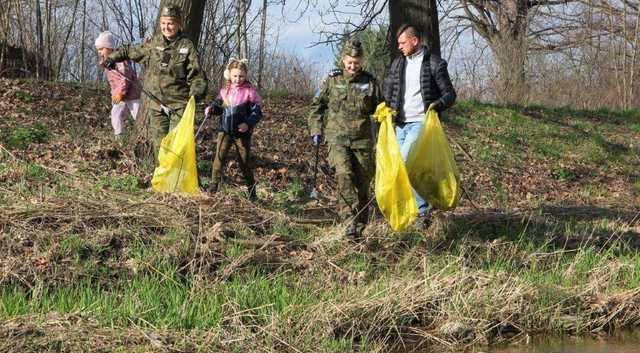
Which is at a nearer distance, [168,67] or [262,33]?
[168,67]

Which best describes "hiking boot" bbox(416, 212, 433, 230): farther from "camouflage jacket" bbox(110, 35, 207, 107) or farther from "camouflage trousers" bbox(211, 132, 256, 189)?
"camouflage jacket" bbox(110, 35, 207, 107)

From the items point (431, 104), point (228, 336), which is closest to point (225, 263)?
point (228, 336)

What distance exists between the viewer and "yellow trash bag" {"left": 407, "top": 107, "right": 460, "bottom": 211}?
556cm

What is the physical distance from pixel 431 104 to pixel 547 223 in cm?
185

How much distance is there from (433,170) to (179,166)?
2.10 metres

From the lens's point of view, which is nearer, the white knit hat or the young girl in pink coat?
the young girl in pink coat

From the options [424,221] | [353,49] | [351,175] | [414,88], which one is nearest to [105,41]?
[353,49]

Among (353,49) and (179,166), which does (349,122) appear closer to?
(353,49)

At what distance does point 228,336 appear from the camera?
383 cm

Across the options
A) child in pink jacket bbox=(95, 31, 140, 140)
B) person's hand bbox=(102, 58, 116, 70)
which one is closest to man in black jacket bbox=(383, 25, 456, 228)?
person's hand bbox=(102, 58, 116, 70)

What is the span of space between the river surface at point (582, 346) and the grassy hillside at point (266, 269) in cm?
16

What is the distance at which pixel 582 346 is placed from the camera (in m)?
4.36

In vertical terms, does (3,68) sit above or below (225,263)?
above

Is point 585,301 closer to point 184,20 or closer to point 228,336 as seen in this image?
point 228,336
